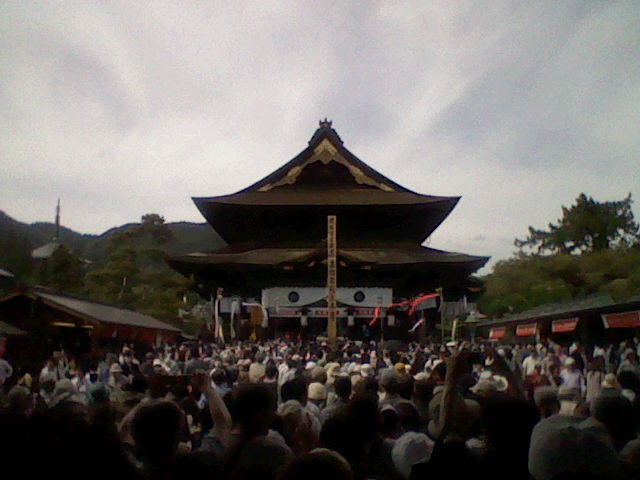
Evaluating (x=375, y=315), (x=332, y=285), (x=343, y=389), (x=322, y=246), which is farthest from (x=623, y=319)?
(x=322, y=246)

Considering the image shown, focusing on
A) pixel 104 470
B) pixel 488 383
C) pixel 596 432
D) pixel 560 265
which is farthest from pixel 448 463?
pixel 560 265

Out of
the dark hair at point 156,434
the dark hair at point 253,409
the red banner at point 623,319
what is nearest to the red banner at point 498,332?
the red banner at point 623,319

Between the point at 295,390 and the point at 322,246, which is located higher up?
the point at 322,246

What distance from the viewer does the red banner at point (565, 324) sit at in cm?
1748

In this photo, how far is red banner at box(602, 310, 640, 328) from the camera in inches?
541

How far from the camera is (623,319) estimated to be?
14289mm

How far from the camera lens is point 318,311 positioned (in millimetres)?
23766

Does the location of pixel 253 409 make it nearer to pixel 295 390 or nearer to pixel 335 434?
pixel 335 434

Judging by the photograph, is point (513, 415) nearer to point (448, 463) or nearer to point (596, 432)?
point (596, 432)

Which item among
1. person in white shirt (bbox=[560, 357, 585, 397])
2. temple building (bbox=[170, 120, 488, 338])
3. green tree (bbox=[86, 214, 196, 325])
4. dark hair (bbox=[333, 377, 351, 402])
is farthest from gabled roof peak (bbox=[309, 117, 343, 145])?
dark hair (bbox=[333, 377, 351, 402])

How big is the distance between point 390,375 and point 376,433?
85.0 inches

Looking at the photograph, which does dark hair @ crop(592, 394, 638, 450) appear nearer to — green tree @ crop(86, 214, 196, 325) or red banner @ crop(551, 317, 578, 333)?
red banner @ crop(551, 317, 578, 333)

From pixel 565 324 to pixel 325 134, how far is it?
46.2 feet

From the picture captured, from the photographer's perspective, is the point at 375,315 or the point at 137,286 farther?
the point at 137,286
